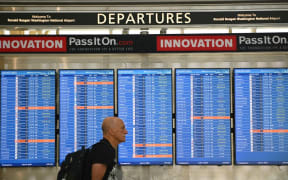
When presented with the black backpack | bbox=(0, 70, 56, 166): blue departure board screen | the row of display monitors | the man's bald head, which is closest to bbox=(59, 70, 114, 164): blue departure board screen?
the row of display monitors

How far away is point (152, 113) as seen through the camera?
6.91m

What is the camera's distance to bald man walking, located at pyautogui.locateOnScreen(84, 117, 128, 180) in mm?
3594

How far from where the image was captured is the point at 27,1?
7.07 m

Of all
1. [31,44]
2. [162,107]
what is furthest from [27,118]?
[162,107]

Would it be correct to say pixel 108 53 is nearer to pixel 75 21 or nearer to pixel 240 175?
pixel 75 21

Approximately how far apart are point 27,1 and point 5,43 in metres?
0.77

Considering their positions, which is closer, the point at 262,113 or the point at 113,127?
the point at 113,127

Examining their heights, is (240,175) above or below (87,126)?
below

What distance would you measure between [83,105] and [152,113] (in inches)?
43.1

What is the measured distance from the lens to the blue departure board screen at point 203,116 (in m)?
6.87

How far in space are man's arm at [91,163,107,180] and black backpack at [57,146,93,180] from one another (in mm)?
142

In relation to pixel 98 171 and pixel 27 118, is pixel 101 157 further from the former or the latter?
pixel 27 118

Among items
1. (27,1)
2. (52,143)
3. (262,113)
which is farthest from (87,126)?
(262,113)

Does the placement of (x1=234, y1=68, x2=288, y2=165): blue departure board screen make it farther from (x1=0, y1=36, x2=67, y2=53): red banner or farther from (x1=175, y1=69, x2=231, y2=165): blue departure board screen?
(x1=0, y1=36, x2=67, y2=53): red banner
